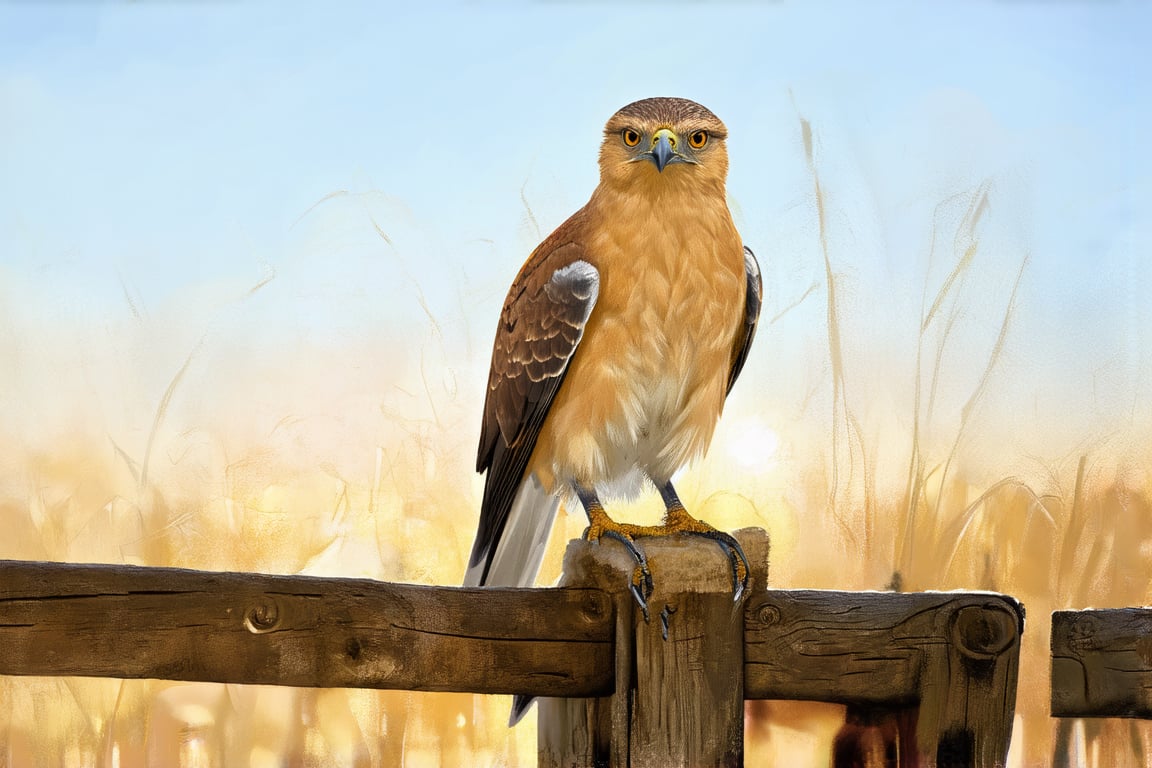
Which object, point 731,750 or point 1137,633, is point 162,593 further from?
point 1137,633

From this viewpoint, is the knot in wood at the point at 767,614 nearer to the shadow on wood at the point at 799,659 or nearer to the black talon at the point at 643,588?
the shadow on wood at the point at 799,659

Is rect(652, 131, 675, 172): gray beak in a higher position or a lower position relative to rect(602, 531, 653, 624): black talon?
higher

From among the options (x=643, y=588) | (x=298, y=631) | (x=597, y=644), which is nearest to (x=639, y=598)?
(x=643, y=588)

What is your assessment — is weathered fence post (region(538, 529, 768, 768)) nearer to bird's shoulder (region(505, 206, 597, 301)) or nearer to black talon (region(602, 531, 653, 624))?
black talon (region(602, 531, 653, 624))

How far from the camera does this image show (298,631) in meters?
1.88

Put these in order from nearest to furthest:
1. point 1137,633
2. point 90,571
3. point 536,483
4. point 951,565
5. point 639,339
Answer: point 90,571 < point 1137,633 < point 639,339 < point 536,483 < point 951,565

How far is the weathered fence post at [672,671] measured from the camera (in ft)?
6.15

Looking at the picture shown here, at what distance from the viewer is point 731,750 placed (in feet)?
6.21

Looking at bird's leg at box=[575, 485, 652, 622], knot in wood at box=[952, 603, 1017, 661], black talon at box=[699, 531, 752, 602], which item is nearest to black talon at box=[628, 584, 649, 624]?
bird's leg at box=[575, 485, 652, 622]

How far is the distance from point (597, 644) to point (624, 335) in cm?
89

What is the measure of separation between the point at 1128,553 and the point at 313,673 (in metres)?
2.64

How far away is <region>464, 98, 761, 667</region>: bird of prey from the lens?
8.68ft

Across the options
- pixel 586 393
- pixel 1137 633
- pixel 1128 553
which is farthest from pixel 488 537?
pixel 1128 553

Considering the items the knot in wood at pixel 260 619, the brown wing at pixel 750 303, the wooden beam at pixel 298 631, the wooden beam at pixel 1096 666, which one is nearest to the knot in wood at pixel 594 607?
the wooden beam at pixel 298 631
